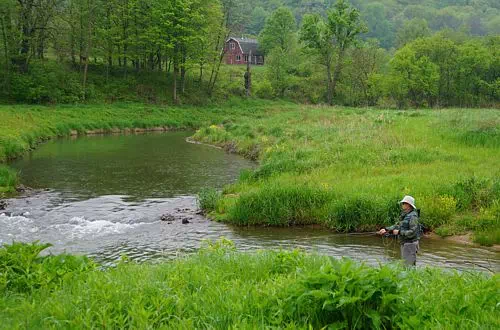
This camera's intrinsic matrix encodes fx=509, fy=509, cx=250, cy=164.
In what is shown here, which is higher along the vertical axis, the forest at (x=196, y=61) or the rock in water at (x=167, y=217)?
the forest at (x=196, y=61)

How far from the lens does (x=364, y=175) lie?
18.6 m

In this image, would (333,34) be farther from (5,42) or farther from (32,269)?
(32,269)

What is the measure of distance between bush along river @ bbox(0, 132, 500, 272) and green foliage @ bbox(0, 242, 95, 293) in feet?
12.4

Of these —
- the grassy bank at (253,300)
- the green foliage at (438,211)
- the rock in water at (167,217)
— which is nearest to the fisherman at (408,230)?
the grassy bank at (253,300)

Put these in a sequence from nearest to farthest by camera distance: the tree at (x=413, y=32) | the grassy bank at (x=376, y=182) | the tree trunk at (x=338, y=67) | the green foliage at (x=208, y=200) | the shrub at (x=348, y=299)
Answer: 1. the shrub at (x=348, y=299)
2. the grassy bank at (x=376, y=182)
3. the green foliage at (x=208, y=200)
4. the tree trunk at (x=338, y=67)
5. the tree at (x=413, y=32)

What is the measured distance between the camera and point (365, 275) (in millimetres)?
5938

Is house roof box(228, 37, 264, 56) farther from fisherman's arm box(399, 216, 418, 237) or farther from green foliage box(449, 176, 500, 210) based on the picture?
fisherman's arm box(399, 216, 418, 237)

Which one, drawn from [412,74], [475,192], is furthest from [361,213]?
[412,74]

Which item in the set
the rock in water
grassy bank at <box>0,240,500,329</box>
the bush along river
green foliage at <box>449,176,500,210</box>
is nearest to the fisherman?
the bush along river

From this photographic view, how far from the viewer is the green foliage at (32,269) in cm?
763

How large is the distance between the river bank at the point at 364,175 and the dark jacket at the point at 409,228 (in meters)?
4.33

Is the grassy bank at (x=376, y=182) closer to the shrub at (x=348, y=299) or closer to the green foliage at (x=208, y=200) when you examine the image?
the green foliage at (x=208, y=200)

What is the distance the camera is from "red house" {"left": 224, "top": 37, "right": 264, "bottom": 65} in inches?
4155

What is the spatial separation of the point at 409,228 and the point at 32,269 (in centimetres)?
695
